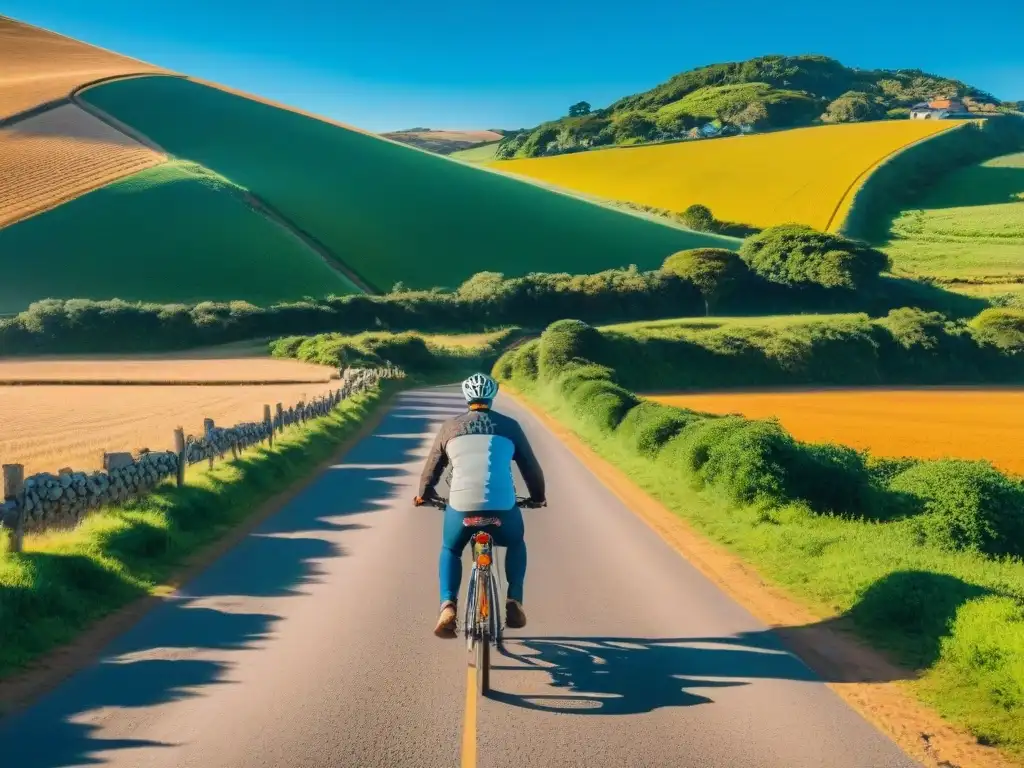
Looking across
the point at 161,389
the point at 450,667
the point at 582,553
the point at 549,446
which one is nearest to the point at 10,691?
the point at 450,667

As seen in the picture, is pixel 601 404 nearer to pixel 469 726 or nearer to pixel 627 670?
pixel 627 670

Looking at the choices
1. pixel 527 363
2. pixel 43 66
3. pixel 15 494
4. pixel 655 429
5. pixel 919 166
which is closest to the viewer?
pixel 15 494

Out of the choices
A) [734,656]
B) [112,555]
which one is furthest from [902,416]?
[112,555]

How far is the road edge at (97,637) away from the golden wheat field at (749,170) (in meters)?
95.9

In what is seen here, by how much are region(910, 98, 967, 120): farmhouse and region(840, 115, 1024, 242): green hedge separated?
12.2 meters

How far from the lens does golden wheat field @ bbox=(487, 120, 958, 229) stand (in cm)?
11212

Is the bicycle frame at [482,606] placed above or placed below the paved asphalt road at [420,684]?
above

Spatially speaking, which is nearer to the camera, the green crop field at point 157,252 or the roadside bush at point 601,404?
the roadside bush at point 601,404

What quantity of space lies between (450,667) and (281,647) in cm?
148

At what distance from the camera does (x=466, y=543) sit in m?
7.88

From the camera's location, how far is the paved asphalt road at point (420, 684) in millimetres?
6230

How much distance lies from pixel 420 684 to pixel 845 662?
3433 millimetres

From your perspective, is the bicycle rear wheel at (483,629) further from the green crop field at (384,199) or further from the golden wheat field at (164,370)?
the green crop field at (384,199)

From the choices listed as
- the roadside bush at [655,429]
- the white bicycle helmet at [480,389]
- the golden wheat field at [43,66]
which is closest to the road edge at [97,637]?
the white bicycle helmet at [480,389]
